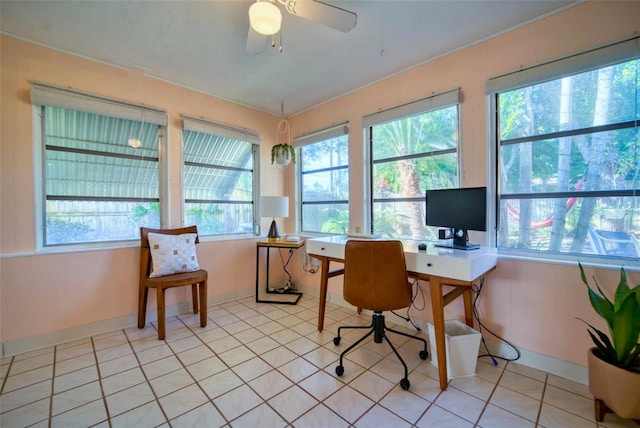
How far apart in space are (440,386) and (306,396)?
903 millimetres

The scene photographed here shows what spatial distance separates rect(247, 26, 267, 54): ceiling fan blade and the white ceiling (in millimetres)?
249

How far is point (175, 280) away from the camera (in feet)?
7.95

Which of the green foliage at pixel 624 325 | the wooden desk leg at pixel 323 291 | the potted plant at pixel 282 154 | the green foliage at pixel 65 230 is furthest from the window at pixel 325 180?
the green foliage at pixel 65 230

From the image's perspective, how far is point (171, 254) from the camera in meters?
2.58

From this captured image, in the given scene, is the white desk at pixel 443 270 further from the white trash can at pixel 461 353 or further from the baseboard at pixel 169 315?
the baseboard at pixel 169 315

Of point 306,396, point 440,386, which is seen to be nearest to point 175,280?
point 306,396

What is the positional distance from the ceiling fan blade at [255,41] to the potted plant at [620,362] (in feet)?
8.57

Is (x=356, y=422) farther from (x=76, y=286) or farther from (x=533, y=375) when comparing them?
(x=76, y=286)

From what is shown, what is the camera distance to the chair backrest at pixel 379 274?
5.91ft

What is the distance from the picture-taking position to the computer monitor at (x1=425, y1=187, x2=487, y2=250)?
195cm

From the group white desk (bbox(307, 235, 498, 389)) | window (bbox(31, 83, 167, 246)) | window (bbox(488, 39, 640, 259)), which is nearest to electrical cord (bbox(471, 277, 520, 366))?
white desk (bbox(307, 235, 498, 389))

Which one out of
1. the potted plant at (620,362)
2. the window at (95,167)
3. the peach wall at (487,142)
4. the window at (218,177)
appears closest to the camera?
the potted plant at (620,362)

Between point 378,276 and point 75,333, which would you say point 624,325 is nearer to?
point 378,276

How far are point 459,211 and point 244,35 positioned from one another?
2307mm
